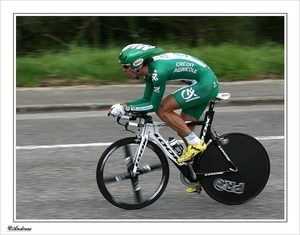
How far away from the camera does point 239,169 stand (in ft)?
20.8

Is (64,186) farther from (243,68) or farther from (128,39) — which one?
(128,39)

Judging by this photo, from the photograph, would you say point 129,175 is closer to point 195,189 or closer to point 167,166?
point 167,166

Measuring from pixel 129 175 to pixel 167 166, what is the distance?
422mm

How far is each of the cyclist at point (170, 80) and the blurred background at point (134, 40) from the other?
25.4 ft

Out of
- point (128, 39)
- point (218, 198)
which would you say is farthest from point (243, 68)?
point (218, 198)

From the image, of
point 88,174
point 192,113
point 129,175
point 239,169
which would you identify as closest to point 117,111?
point 129,175

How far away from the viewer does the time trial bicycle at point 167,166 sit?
6.10 meters

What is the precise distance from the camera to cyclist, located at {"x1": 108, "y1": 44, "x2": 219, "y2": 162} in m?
5.79

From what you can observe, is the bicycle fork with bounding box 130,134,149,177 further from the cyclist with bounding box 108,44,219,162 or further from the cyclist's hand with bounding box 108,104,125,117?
the cyclist's hand with bounding box 108,104,125,117

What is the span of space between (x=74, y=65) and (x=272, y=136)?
20.6 ft

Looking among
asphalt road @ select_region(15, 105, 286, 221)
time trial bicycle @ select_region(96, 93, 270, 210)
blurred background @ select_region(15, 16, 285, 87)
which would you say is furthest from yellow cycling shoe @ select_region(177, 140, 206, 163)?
blurred background @ select_region(15, 16, 285, 87)

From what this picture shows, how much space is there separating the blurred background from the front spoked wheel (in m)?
7.60

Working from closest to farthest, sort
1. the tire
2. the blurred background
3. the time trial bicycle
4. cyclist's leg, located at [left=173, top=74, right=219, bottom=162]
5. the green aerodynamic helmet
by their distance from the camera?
the green aerodynamic helmet < cyclist's leg, located at [left=173, top=74, right=219, bottom=162] < the time trial bicycle < the tire < the blurred background

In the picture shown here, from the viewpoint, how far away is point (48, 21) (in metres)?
16.1
